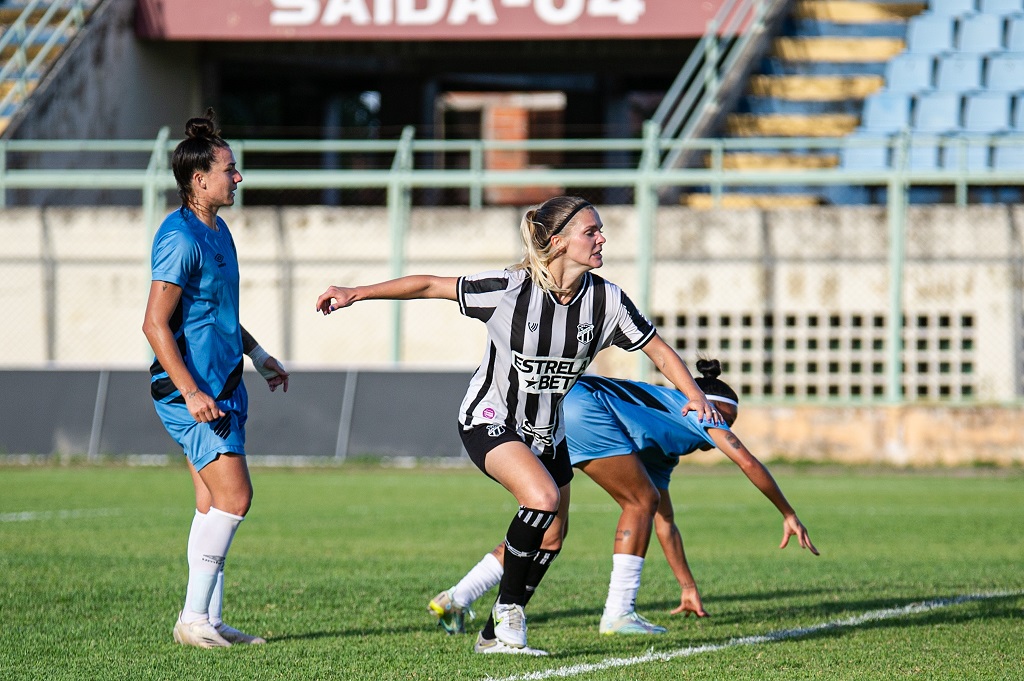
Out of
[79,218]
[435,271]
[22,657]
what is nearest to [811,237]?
[435,271]

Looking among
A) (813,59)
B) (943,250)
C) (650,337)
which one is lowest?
(650,337)

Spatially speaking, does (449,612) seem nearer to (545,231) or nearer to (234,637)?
(234,637)

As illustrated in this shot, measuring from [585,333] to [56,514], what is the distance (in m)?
6.82

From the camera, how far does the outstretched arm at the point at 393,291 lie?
17.7 feet

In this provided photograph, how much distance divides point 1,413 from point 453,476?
590 centimetres

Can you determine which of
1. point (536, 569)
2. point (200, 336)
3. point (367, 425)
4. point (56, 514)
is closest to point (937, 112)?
point (367, 425)

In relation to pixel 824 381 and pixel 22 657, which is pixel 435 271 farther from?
pixel 22 657

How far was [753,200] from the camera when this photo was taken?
20562mm

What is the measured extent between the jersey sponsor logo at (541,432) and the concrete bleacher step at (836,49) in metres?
19.1

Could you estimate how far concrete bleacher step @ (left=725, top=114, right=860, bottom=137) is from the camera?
22312 millimetres

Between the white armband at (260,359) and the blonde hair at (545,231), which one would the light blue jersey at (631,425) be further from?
the white armband at (260,359)

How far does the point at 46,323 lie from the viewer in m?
20.0

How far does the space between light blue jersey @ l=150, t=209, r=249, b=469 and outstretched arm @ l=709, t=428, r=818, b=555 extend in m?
2.12

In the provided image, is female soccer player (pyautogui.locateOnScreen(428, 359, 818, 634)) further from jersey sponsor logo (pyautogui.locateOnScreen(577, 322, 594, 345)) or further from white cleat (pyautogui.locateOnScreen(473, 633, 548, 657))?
jersey sponsor logo (pyautogui.locateOnScreen(577, 322, 594, 345))
